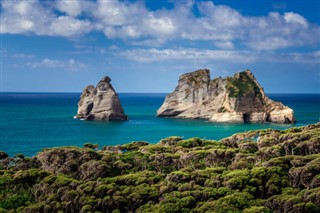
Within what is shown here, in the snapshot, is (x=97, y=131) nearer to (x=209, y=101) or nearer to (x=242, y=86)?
(x=209, y=101)

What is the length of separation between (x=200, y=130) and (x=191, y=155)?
214 ft

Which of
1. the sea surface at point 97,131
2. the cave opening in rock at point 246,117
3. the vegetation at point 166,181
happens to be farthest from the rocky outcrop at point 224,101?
the vegetation at point 166,181

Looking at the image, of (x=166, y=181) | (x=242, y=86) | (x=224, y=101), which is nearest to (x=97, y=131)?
(x=224, y=101)

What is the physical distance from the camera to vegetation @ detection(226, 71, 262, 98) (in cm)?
12938

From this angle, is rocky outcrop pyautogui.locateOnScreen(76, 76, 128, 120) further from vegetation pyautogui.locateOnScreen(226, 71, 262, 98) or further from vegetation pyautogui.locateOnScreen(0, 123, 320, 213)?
vegetation pyautogui.locateOnScreen(0, 123, 320, 213)

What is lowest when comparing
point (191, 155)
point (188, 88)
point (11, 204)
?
point (11, 204)

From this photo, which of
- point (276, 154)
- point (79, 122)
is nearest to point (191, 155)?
point (276, 154)

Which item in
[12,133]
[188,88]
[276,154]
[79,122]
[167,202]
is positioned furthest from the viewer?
[188,88]

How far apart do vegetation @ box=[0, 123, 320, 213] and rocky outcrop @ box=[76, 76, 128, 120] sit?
265ft

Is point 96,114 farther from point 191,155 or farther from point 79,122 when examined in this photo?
point 191,155

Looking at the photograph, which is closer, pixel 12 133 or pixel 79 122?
pixel 12 133

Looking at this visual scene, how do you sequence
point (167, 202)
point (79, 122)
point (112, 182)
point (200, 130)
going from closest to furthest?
1. point (167, 202)
2. point (112, 182)
3. point (200, 130)
4. point (79, 122)

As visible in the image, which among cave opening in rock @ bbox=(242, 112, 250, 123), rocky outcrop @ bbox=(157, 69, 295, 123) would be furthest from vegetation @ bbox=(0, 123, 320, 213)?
cave opening in rock @ bbox=(242, 112, 250, 123)

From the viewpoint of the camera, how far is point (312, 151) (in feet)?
149
